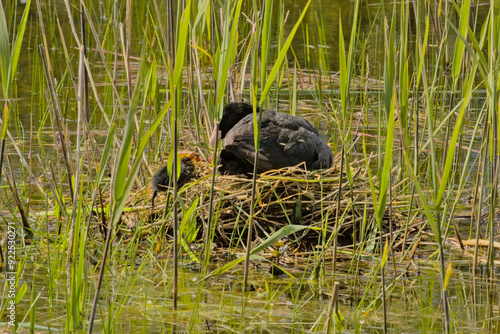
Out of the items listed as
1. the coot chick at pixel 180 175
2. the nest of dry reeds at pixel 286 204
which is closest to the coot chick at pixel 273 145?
the nest of dry reeds at pixel 286 204

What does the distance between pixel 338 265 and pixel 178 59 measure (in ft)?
5.17

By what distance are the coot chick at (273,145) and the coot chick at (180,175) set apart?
0.64 feet

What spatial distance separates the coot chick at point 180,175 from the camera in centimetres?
391

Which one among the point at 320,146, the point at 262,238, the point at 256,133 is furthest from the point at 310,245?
the point at 256,133

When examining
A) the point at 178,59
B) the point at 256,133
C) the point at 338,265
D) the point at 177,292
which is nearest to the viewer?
the point at 178,59

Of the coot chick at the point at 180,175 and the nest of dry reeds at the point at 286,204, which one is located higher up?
the coot chick at the point at 180,175

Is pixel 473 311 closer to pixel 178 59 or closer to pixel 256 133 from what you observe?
pixel 256 133

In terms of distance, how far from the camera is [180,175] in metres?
4.04

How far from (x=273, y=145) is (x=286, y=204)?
34 centimetres

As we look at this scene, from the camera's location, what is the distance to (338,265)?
11.8 ft

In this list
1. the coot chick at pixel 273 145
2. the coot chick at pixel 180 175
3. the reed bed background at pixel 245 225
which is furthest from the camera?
the coot chick at pixel 273 145

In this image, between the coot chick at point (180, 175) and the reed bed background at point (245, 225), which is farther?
the coot chick at point (180, 175)

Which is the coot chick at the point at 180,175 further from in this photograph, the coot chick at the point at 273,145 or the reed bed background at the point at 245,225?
the coot chick at the point at 273,145

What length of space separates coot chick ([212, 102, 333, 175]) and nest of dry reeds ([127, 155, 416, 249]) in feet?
0.27
